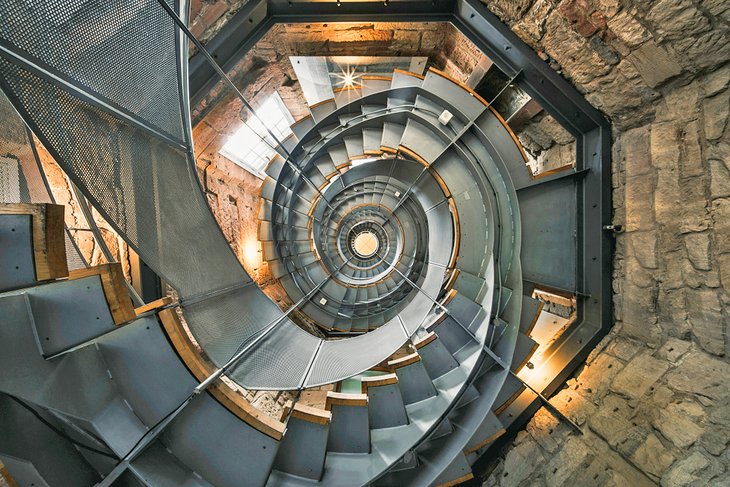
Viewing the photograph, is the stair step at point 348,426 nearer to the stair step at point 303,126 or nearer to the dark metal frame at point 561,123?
the dark metal frame at point 561,123

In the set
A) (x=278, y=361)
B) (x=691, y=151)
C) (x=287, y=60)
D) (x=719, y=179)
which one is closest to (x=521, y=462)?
(x=278, y=361)

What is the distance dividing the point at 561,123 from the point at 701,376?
3.08 m

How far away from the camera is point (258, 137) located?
6219mm

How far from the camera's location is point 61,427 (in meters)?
1.84

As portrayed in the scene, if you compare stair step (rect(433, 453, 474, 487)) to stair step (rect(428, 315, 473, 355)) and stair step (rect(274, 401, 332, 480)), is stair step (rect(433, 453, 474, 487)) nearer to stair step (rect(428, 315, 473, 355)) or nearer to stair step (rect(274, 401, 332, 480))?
stair step (rect(428, 315, 473, 355))

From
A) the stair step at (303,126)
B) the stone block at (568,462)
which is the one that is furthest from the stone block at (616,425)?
the stair step at (303,126)

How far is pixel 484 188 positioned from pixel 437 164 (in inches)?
37.3

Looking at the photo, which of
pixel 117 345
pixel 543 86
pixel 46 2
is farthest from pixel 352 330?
pixel 46 2

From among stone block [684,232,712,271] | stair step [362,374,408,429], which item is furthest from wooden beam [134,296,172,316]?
stone block [684,232,712,271]

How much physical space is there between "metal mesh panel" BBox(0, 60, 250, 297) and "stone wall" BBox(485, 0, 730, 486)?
4010mm

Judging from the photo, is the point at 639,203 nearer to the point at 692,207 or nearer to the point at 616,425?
the point at 692,207

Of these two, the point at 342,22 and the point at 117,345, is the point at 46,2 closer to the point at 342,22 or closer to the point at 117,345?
the point at 117,345

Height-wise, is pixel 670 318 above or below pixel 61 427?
below

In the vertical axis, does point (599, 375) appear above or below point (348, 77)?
below
